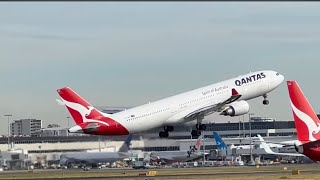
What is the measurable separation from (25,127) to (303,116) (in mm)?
75226

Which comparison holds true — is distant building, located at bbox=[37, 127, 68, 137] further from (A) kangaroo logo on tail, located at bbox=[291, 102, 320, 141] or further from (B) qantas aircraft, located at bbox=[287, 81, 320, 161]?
(A) kangaroo logo on tail, located at bbox=[291, 102, 320, 141]

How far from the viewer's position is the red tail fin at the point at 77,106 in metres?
111

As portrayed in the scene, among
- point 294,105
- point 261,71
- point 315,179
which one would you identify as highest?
point 261,71

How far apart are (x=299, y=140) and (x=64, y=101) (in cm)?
4972

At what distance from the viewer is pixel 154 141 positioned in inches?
4461

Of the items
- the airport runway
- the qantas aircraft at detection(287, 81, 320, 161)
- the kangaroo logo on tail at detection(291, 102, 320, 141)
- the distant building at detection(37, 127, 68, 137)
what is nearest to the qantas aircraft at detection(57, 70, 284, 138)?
the airport runway

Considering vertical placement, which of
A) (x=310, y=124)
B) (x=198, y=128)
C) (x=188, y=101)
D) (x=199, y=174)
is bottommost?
(x=199, y=174)

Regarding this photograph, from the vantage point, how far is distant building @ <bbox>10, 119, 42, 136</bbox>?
131 meters

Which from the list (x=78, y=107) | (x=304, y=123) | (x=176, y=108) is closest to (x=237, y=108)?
(x=176, y=108)

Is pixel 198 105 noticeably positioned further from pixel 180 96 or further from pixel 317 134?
pixel 317 134

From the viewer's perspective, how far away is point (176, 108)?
114m

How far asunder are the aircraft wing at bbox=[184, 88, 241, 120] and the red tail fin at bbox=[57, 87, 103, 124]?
1351 cm

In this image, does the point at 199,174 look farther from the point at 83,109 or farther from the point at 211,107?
the point at 83,109

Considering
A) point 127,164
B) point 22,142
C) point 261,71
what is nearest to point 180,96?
point 261,71
